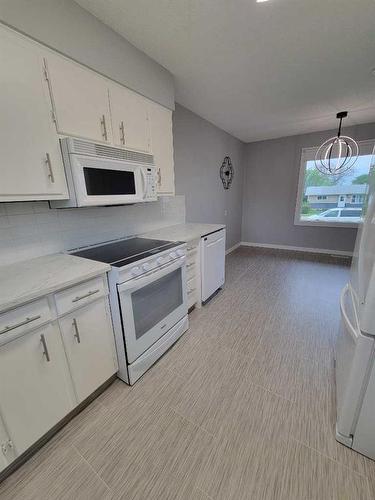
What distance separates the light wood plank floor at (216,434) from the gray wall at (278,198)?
311 centimetres

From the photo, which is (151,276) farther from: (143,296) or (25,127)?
(25,127)

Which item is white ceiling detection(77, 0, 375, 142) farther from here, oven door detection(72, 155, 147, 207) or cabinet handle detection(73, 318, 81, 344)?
cabinet handle detection(73, 318, 81, 344)

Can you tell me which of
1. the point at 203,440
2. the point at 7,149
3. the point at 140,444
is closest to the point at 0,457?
the point at 140,444

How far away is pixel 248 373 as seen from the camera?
170cm

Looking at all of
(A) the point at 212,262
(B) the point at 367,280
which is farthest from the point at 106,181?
(B) the point at 367,280

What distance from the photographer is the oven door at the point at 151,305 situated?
1.47 m

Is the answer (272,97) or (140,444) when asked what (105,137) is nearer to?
(140,444)

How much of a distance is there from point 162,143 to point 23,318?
1932 millimetres

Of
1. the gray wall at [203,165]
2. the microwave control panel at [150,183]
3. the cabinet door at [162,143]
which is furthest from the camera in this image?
the gray wall at [203,165]

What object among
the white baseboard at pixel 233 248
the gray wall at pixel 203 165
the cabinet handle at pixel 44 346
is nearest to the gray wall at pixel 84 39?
the gray wall at pixel 203 165

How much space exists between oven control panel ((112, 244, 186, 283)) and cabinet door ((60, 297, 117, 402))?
22 cm

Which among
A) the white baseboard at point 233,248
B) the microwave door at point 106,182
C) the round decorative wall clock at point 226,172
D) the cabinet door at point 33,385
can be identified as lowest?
the white baseboard at point 233,248

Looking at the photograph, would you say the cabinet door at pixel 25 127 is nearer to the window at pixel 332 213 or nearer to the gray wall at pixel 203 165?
the gray wall at pixel 203 165

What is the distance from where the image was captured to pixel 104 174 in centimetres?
155
